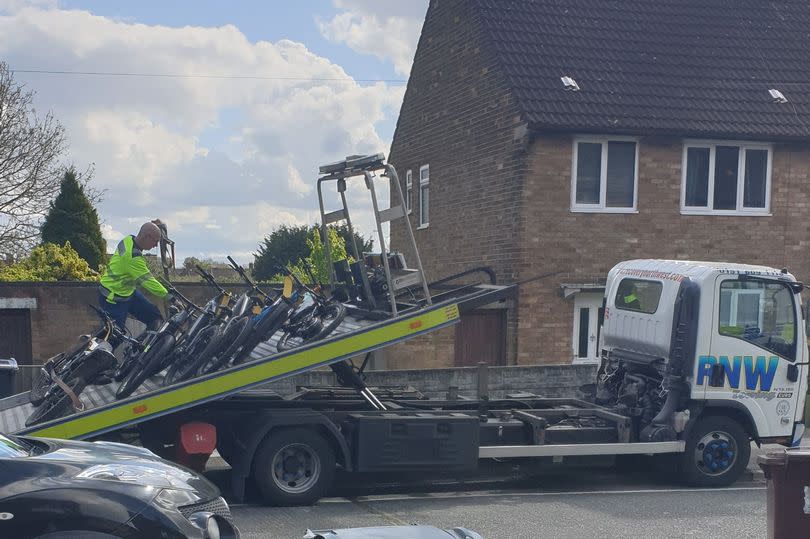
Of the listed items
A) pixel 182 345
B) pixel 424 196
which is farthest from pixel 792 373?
pixel 424 196

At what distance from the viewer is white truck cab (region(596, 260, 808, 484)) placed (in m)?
9.03

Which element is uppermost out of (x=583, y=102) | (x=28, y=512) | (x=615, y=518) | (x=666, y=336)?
(x=583, y=102)

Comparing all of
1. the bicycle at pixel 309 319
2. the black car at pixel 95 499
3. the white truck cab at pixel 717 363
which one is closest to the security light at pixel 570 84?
the white truck cab at pixel 717 363

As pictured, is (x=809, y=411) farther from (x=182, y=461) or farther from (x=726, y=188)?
(x=182, y=461)

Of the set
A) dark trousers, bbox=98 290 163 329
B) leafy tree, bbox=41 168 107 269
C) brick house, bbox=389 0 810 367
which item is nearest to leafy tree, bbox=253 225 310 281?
leafy tree, bbox=41 168 107 269

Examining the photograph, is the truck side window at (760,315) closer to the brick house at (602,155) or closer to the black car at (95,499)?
the black car at (95,499)

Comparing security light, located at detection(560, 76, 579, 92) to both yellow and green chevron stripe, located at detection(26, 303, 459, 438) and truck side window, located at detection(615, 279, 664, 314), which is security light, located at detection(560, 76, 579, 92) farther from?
yellow and green chevron stripe, located at detection(26, 303, 459, 438)

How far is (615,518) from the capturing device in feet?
26.1

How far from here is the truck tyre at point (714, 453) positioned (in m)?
9.22

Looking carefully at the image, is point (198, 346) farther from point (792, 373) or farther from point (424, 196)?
point (424, 196)

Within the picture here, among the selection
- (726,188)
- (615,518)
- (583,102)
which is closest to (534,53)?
(583,102)

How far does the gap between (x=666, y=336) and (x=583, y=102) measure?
8093 millimetres

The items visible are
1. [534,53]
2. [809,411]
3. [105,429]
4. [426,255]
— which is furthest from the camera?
[426,255]

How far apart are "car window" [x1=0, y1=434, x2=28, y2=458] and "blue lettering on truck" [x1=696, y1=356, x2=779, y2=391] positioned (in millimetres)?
6461
